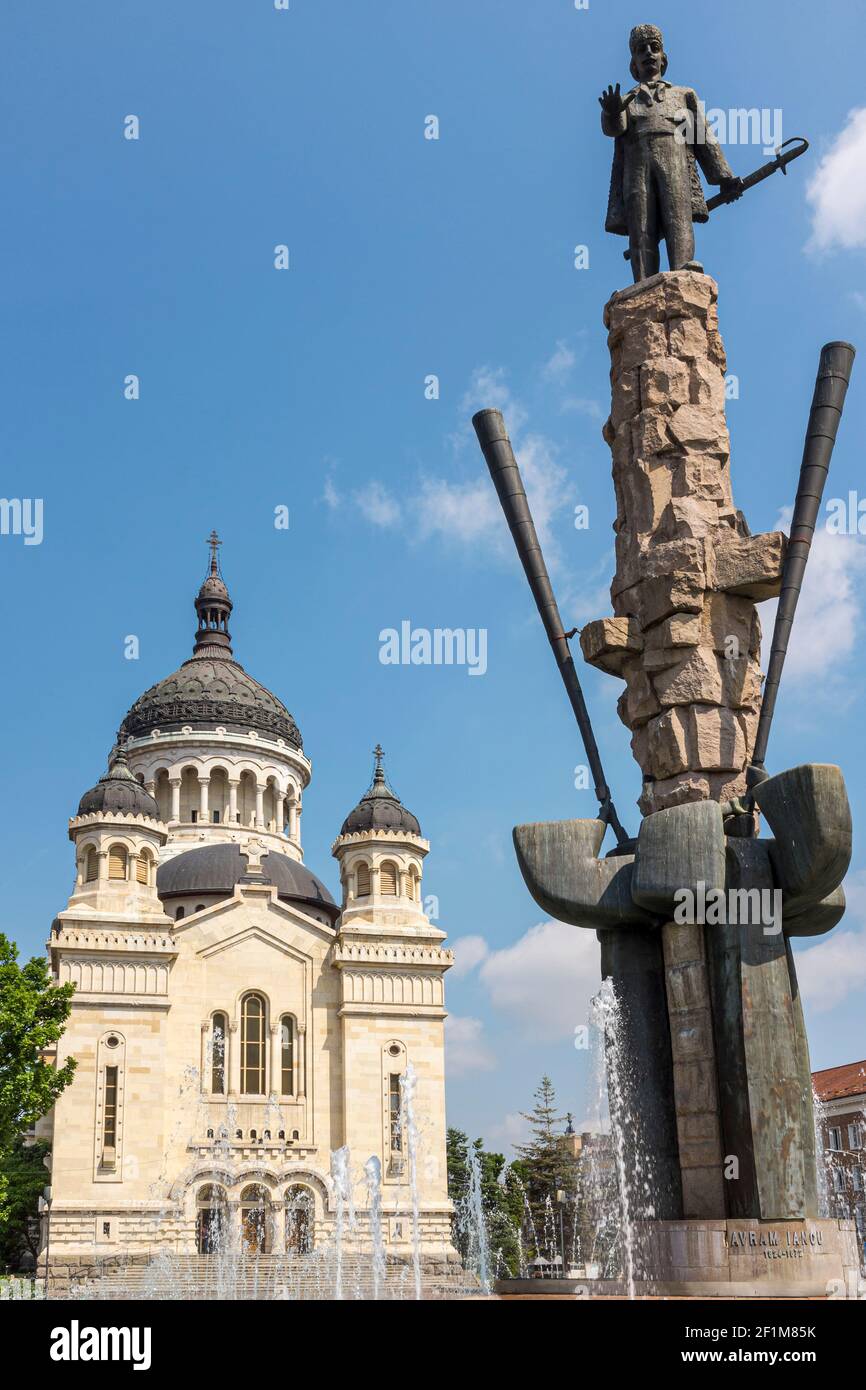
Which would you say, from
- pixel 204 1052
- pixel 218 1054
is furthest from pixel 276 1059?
pixel 204 1052

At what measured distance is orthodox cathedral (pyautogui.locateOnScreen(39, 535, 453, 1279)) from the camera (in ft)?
132

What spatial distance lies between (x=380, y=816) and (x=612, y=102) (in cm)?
3562

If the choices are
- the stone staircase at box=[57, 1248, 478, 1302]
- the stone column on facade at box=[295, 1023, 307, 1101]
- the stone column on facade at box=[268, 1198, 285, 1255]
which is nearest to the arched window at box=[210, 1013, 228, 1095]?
the stone column on facade at box=[295, 1023, 307, 1101]

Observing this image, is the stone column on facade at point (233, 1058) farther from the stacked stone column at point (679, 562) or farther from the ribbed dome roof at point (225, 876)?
the stacked stone column at point (679, 562)

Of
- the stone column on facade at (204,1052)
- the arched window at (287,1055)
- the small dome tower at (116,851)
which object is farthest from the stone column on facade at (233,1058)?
the small dome tower at (116,851)

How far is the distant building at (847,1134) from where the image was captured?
1681 inches

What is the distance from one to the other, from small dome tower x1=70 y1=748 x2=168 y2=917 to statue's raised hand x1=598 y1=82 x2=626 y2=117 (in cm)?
3361

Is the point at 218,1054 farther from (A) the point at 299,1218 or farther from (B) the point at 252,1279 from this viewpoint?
(B) the point at 252,1279

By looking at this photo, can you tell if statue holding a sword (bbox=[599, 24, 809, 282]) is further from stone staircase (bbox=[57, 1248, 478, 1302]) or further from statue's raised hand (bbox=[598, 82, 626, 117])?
stone staircase (bbox=[57, 1248, 478, 1302])

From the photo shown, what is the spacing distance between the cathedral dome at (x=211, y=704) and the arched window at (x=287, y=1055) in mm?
15857

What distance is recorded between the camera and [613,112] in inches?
576

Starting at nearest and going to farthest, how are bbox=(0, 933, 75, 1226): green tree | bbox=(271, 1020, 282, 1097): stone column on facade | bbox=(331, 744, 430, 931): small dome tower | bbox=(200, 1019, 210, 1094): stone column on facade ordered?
bbox=(0, 933, 75, 1226): green tree
bbox=(200, 1019, 210, 1094): stone column on facade
bbox=(271, 1020, 282, 1097): stone column on facade
bbox=(331, 744, 430, 931): small dome tower
